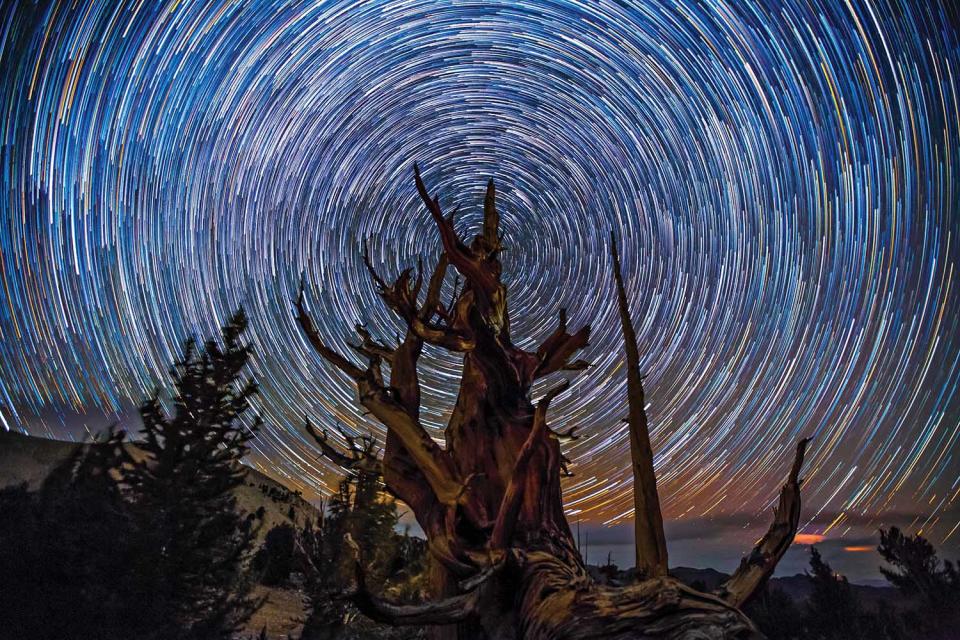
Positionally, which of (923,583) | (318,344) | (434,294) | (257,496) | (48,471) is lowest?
(923,583)

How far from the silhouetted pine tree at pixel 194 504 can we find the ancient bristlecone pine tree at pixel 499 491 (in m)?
6.17

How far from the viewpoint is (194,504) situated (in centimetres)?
1388

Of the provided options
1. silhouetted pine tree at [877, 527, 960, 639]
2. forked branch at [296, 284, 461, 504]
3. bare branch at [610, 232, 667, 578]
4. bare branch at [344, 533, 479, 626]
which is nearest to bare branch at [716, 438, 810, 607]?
bare branch at [610, 232, 667, 578]

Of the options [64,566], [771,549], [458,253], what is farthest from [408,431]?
[64,566]

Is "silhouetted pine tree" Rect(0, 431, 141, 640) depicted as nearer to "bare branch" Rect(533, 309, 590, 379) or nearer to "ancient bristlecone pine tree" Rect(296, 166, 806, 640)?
"ancient bristlecone pine tree" Rect(296, 166, 806, 640)

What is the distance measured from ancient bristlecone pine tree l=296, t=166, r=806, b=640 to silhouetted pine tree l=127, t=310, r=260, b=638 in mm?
6166

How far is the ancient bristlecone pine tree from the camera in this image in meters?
3.30

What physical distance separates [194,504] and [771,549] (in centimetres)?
1428

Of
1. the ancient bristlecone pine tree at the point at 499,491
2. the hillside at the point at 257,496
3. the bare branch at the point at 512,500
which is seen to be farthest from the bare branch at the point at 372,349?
the hillside at the point at 257,496

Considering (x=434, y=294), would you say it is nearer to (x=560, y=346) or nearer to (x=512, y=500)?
(x=560, y=346)

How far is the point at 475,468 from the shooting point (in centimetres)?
591

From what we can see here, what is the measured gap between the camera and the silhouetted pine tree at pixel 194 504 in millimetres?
10282

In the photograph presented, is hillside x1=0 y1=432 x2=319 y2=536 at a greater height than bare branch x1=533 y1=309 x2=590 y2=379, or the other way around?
hillside x1=0 y1=432 x2=319 y2=536

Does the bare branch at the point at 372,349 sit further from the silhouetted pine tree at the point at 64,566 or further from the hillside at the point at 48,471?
the hillside at the point at 48,471
